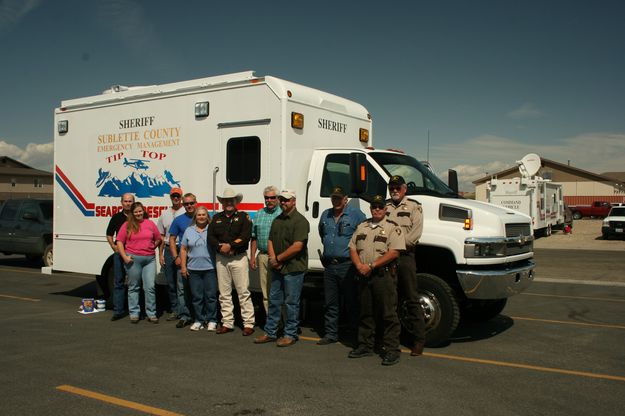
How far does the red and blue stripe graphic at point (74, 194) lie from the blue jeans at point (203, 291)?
294 centimetres

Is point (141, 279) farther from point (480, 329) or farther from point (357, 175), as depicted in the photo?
point (480, 329)

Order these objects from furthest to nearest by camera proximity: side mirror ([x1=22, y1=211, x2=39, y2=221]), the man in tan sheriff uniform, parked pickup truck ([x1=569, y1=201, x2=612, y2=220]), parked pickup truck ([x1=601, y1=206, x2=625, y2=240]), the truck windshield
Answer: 1. parked pickup truck ([x1=569, y1=201, x2=612, y2=220])
2. parked pickup truck ([x1=601, y1=206, x2=625, y2=240])
3. side mirror ([x1=22, y1=211, x2=39, y2=221])
4. the truck windshield
5. the man in tan sheriff uniform

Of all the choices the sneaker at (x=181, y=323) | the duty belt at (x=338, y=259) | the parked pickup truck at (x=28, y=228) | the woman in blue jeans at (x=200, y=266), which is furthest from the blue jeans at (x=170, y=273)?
the parked pickup truck at (x=28, y=228)

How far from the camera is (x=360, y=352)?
21.7 feet

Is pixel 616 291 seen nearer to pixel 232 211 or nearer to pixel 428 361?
pixel 428 361

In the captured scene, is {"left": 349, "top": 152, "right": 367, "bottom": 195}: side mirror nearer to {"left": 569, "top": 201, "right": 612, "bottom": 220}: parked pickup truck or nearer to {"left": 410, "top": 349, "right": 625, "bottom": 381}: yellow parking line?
{"left": 410, "top": 349, "right": 625, "bottom": 381}: yellow parking line

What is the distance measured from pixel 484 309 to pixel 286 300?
10.2ft

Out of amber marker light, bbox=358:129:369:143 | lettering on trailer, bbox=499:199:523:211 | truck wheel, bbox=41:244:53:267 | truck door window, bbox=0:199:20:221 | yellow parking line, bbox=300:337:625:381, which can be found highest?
amber marker light, bbox=358:129:369:143

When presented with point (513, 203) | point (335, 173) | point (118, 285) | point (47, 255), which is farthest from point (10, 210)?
point (513, 203)

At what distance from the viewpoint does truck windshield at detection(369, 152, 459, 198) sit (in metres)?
7.63

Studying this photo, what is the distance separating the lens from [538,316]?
9289 millimetres

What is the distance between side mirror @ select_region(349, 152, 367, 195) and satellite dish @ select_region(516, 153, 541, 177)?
2134cm

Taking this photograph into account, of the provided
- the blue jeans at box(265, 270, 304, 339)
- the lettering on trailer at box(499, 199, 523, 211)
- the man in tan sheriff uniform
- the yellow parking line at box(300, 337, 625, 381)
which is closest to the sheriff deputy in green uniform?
the man in tan sheriff uniform

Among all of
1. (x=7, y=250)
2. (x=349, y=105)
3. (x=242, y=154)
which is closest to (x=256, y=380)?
(x=242, y=154)
